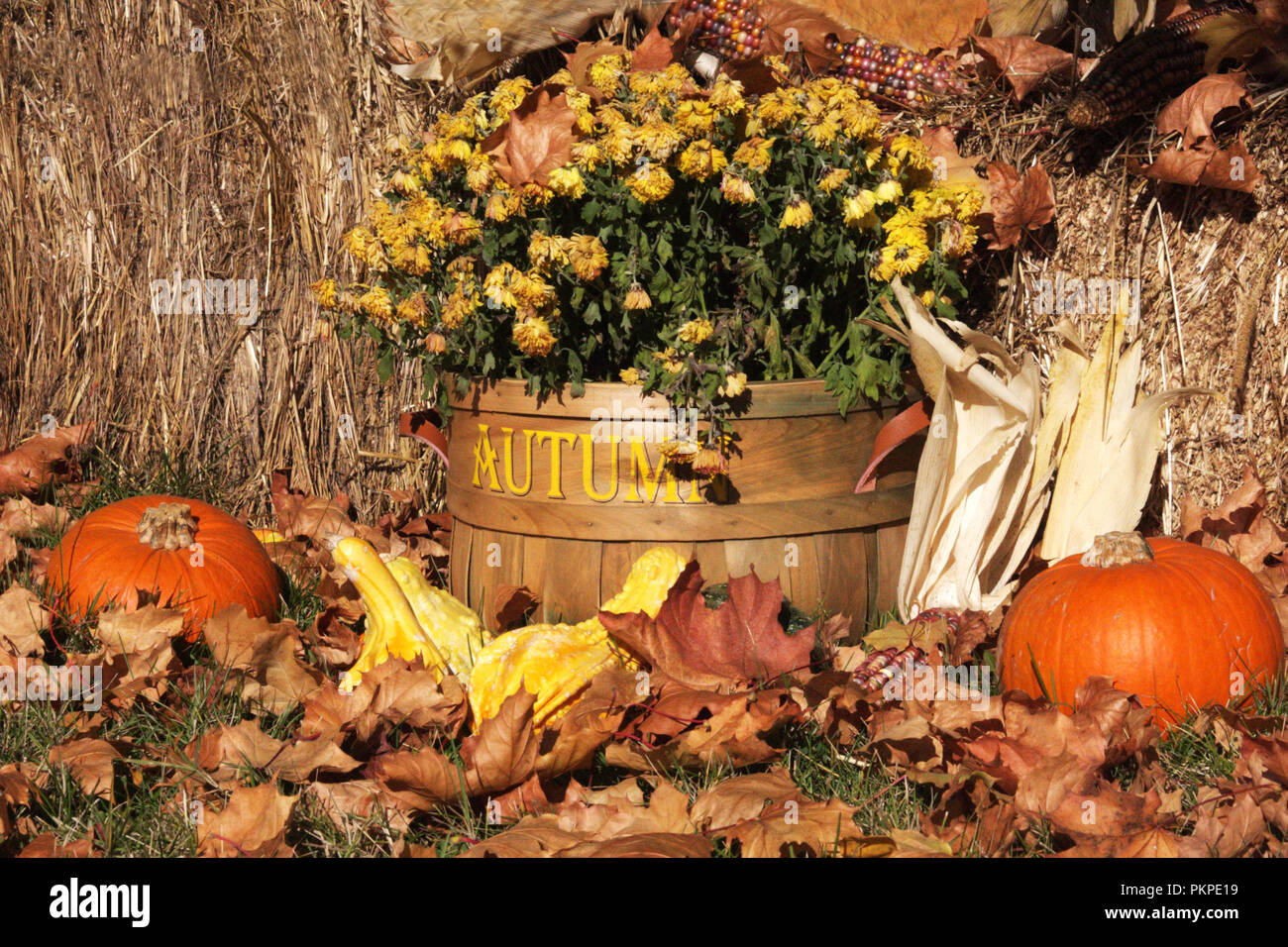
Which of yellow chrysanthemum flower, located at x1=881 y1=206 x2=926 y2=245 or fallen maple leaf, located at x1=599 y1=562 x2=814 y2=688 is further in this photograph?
yellow chrysanthemum flower, located at x1=881 y1=206 x2=926 y2=245

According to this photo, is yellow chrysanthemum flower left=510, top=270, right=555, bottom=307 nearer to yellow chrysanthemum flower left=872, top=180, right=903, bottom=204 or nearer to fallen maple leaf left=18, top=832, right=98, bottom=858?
yellow chrysanthemum flower left=872, top=180, right=903, bottom=204

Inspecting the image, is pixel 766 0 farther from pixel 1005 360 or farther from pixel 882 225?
pixel 1005 360

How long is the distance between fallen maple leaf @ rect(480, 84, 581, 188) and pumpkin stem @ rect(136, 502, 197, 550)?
1.02 metres

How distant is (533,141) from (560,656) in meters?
1.02

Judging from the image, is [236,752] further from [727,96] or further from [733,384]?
[727,96]

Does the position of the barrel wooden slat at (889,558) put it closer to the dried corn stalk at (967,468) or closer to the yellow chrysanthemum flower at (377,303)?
the dried corn stalk at (967,468)

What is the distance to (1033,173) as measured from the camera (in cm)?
267

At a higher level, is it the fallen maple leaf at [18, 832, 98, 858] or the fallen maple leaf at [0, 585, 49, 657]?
the fallen maple leaf at [0, 585, 49, 657]

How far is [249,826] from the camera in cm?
167

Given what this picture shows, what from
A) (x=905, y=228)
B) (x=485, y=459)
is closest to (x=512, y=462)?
(x=485, y=459)

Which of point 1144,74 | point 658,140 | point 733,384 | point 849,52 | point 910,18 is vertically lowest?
→ point 733,384

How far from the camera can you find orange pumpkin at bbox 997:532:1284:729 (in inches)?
79.6

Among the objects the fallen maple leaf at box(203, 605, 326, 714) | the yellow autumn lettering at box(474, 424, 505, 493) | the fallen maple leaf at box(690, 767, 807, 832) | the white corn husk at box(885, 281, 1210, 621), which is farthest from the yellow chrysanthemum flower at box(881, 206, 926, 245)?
the fallen maple leaf at box(203, 605, 326, 714)

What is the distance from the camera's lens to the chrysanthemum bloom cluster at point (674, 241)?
7.45 ft
